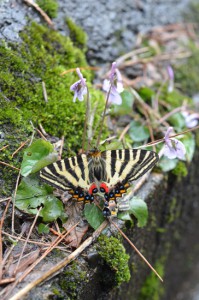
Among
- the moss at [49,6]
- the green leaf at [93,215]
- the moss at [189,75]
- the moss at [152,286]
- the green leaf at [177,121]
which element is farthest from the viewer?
the moss at [189,75]

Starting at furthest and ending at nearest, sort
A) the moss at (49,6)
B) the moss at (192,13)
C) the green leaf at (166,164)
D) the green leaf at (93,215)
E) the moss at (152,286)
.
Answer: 1. the moss at (192,13)
2. the moss at (152,286)
3. the moss at (49,6)
4. the green leaf at (166,164)
5. the green leaf at (93,215)

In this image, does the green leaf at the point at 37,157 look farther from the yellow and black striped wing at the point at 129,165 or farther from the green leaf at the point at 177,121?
the green leaf at the point at 177,121

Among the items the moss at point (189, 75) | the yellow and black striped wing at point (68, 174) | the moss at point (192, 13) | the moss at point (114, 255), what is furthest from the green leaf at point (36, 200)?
the moss at point (192, 13)

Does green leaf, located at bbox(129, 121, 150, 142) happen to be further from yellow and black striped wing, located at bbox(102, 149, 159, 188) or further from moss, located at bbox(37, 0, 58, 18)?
moss, located at bbox(37, 0, 58, 18)

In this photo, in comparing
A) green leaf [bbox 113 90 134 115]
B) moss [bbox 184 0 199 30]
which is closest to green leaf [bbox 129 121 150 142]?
green leaf [bbox 113 90 134 115]

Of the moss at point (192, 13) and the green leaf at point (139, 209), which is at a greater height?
the moss at point (192, 13)

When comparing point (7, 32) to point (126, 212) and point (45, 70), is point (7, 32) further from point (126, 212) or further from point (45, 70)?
point (126, 212)

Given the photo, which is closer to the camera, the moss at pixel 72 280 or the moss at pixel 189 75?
the moss at pixel 72 280
